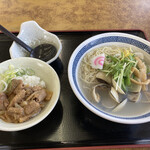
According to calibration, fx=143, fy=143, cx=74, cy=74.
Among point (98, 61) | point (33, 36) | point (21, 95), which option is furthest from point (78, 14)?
point (21, 95)

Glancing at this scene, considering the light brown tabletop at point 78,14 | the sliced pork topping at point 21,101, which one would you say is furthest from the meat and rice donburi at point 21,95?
the light brown tabletop at point 78,14

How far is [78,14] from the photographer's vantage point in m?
2.21

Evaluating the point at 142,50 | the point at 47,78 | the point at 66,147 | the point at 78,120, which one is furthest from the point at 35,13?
the point at 66,147

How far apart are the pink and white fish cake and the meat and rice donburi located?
49 cm

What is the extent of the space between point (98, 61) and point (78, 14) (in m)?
1.21

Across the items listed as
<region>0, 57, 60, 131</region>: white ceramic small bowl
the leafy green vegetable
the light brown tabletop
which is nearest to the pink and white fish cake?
the leafy green vegetable

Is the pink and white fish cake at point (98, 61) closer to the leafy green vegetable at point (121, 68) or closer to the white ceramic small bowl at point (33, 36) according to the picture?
the leafy green vegetable at point (121, 68)

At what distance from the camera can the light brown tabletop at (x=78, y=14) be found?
6.68 feet

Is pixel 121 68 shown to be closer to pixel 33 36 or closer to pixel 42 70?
pixel 42 70

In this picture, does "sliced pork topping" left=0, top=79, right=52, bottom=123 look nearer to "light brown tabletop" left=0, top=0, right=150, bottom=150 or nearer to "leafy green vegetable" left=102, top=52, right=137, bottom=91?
"leafy green vegetable" left=102, top=52, right=137, bottom=91

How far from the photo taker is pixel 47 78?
125 cm

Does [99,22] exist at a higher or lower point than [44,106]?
higher

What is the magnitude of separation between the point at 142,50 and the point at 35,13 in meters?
1.68

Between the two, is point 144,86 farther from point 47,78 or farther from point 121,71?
point 47,78
